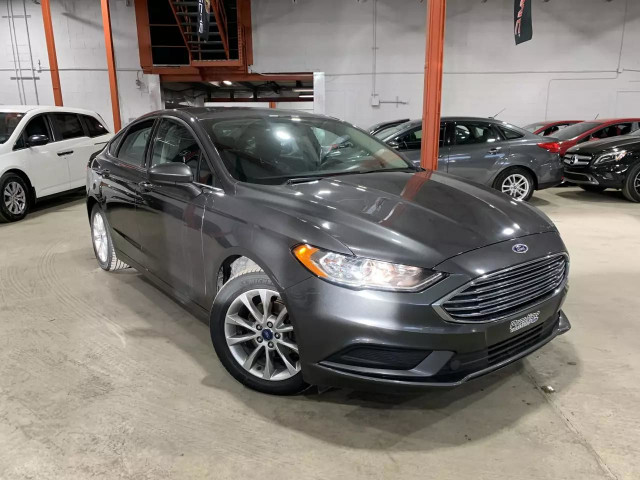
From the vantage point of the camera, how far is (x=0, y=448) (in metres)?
1.84

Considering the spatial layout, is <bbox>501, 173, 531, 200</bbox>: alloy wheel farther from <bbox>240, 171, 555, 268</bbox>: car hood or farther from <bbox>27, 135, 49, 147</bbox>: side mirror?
<bbox>27, 135, 49, 147</bbox>: side mirror

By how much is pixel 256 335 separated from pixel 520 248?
3.95ft

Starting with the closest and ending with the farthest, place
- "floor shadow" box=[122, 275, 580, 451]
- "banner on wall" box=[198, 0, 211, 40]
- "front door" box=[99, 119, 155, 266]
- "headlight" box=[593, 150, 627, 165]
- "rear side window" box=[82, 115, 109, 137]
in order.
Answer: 1. "floor shadow" box=[122, 275, 580, 451]
2. "front door" box=[99, 119, 155, 266]
3. "headlight" box=[593, 150, 627, 165]
4. "rear side window" box=[82, 115, 109, 137]
5. "banner on wall" box=[198, 0, 211, 40]

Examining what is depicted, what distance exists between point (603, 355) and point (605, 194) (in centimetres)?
623

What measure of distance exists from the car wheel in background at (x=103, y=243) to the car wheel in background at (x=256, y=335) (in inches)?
74.4

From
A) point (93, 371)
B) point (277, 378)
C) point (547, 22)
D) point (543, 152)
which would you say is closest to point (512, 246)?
point (277, 378)

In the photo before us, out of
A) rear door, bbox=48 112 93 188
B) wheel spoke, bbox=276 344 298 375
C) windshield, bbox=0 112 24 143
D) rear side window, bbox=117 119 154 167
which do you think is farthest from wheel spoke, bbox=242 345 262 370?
rear door, bbox=48 112 93 188

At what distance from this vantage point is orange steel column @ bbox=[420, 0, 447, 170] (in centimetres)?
509

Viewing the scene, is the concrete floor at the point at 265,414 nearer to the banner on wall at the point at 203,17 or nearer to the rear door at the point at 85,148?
the rear door at the point at 85,148

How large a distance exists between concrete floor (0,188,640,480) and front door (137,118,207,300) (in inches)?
15.5

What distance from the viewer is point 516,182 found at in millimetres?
6578

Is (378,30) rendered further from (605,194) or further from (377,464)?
(377,464)

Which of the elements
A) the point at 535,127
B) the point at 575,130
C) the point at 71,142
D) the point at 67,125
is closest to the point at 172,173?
the point at 71,142

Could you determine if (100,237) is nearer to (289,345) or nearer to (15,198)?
(289,345)
